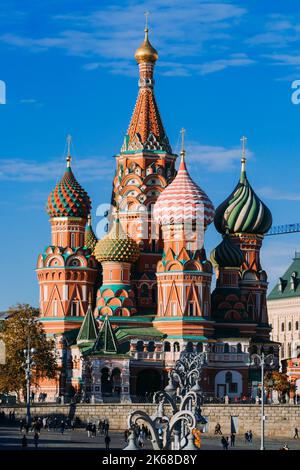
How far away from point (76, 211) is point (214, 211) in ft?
31.7

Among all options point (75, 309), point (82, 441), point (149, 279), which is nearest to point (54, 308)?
point (75, 309)

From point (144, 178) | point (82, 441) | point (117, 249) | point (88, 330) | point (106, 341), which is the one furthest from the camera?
point (144, 178)

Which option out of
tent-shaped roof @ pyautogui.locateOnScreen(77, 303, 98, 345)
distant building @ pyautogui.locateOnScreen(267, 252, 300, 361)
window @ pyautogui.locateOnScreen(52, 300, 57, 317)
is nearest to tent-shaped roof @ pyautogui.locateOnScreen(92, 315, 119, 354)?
tent-shaped roof @ pyautogui.locateOnScreen(77, 303, 98, 345)

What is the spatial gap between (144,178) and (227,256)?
822 centimetres

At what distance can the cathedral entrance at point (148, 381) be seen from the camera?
86.8 metres

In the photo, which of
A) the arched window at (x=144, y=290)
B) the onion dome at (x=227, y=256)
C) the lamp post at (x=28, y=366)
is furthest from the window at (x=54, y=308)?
the onion dome at (x=227, y=256)

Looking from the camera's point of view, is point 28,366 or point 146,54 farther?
point 146,54

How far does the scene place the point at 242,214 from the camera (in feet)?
312

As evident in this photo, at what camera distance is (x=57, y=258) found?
299ft

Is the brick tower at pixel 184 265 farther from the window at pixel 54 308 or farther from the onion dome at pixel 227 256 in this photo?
the window at pixel 54 308

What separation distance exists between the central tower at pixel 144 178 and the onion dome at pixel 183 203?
11.1 ft

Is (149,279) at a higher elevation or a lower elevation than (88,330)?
higher

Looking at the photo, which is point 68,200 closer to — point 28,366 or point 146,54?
point 146,54
